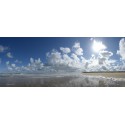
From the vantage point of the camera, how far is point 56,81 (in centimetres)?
459

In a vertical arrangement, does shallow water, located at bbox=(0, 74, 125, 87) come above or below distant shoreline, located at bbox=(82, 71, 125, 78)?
below

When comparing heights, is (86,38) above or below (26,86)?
above

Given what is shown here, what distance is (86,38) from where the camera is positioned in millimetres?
4570

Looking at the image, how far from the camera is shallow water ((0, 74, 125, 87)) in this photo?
4.57m

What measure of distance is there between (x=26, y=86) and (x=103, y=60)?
4.69ft

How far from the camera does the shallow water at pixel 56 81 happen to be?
4.57 metres

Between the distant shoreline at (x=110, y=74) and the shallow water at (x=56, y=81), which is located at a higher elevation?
the distant shoreline at (x=110, y=74)
